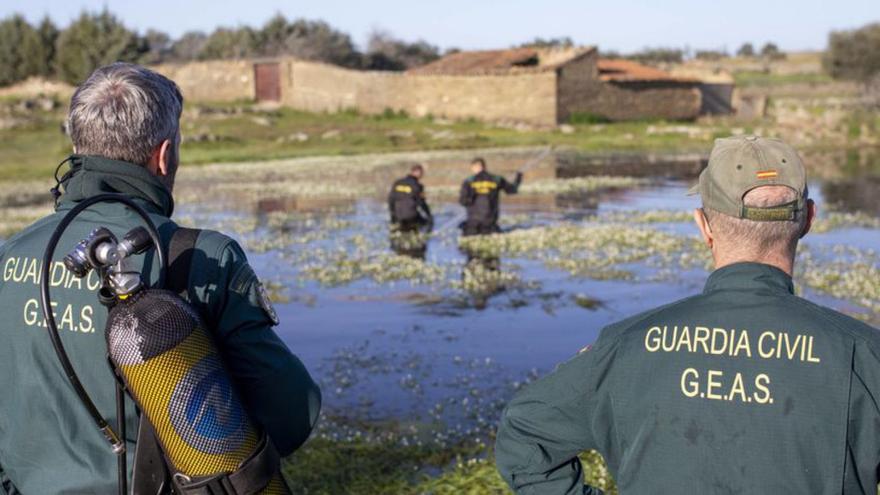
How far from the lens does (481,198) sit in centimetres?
2247

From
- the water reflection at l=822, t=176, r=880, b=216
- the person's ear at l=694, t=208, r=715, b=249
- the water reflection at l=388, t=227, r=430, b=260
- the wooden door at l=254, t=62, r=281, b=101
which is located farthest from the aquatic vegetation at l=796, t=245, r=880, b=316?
the wooden door at l=254, t=62, r=281, b=101

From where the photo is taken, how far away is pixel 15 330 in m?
3.66

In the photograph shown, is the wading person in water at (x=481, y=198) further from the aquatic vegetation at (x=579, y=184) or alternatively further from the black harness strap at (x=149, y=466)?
the black harness strap at (x=149, y=466)

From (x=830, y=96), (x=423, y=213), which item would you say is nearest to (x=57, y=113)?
(x=423, y=213)

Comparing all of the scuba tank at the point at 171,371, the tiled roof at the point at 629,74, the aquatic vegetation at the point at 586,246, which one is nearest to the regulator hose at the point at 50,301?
the scuba tank at the point at 171,371

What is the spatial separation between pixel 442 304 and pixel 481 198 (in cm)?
689

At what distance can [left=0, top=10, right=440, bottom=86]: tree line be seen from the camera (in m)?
76.9

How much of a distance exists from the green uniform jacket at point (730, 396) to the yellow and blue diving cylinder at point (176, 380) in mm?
1021

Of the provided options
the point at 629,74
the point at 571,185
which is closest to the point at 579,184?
the point at 571,185

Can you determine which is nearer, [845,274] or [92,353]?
[92,353]

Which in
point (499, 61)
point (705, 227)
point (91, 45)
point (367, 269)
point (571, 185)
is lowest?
point (571, 185)

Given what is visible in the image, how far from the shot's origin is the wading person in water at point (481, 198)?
876 inches

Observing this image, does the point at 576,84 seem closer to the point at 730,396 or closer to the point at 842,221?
the point at 842,221

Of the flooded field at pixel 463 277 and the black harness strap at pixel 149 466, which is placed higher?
the black harness strap at pixel 149 466
